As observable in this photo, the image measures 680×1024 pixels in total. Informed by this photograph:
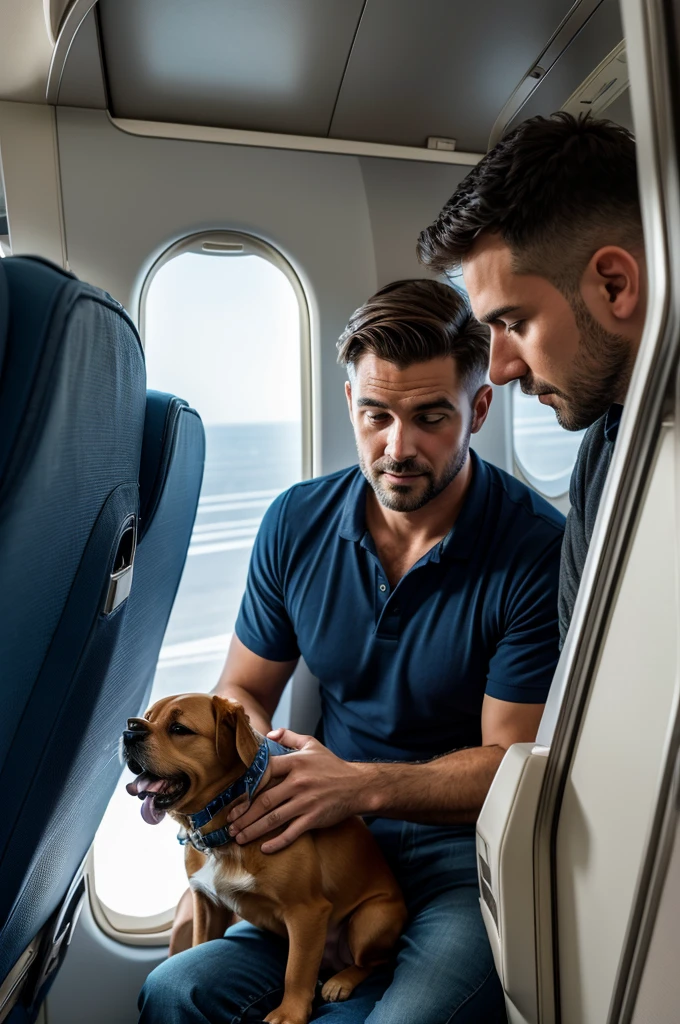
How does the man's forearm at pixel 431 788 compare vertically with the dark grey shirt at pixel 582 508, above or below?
below

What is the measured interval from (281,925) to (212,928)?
24 cm

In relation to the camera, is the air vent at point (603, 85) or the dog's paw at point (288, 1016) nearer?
the air vent at point (603, 85)

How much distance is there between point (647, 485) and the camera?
0.80m

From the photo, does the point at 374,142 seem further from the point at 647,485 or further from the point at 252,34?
the point at 647,485

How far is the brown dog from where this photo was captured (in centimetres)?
144

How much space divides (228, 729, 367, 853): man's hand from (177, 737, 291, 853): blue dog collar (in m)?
0.03

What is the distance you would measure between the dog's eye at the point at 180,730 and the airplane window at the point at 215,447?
2.73ft

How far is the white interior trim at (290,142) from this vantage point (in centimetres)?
201

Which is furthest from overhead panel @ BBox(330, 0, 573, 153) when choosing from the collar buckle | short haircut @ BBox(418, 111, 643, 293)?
the collar buckle

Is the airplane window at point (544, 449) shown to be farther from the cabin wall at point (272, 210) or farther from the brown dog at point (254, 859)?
the brown dog at point (254, 859)

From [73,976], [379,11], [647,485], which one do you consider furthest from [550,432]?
[73,976]

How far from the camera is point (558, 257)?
1158 mm

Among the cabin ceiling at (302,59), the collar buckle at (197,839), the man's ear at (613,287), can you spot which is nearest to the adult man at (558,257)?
the man's ear at (613,287)

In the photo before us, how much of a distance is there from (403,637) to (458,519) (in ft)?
1.01
